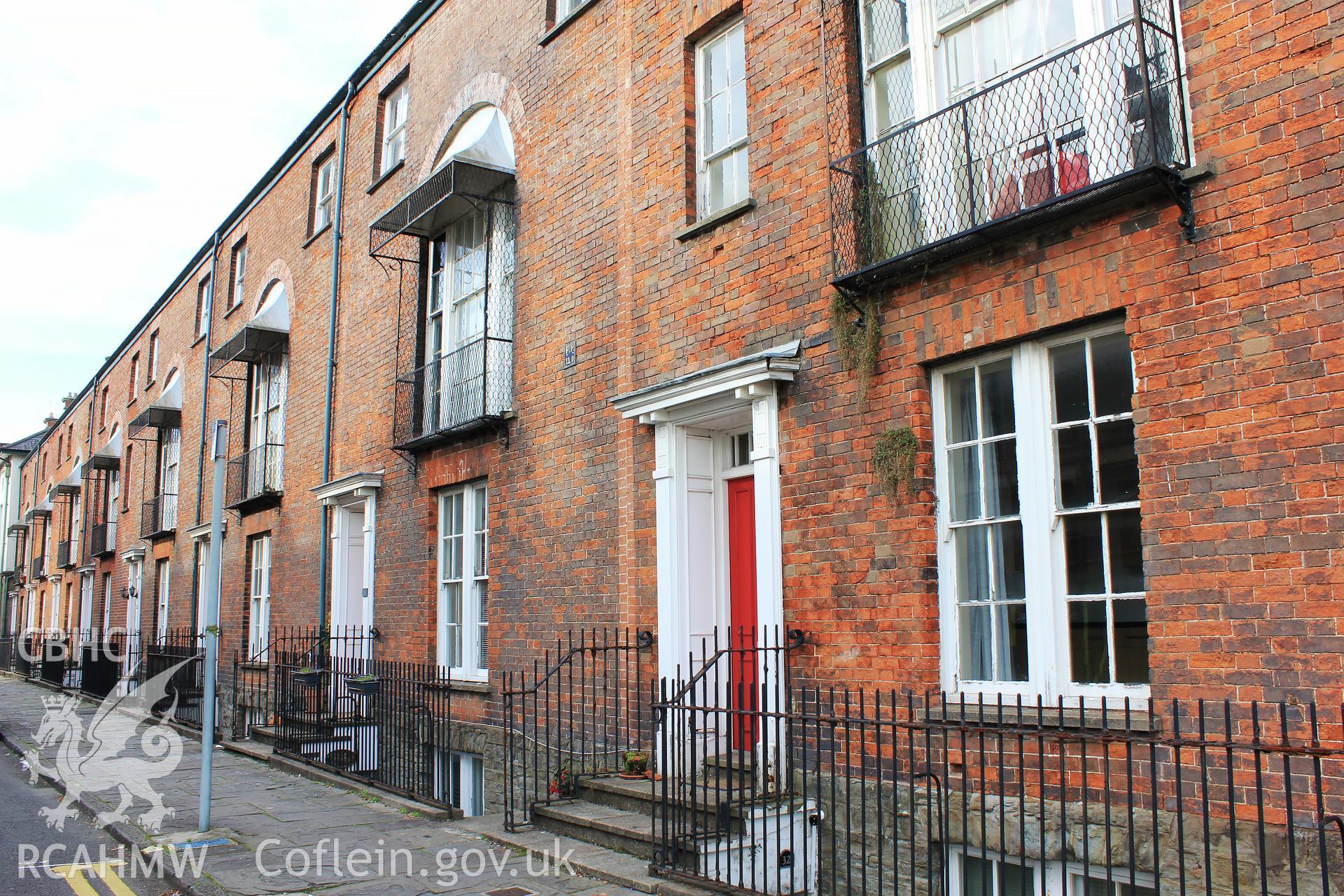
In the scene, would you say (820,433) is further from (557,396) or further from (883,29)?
(557,396)

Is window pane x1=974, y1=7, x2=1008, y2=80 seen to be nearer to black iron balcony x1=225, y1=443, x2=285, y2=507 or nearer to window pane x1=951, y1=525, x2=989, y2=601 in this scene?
window pane x1=951, y1=525, x2=989, y2=601

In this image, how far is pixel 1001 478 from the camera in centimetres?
634

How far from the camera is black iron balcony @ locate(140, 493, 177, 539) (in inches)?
885

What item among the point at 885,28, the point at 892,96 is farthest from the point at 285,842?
the point at 885,28

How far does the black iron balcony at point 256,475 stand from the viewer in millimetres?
16984

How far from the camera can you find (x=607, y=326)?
9.59 m

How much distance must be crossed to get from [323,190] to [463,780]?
10268mm

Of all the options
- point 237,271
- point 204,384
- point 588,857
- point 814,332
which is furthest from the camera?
point 204,384

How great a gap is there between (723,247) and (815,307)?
123cm

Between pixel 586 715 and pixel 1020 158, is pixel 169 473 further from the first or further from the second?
pixel 1020 158

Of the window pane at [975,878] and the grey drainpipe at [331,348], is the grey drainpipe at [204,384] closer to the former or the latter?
the grey drainpipe at [331,348]

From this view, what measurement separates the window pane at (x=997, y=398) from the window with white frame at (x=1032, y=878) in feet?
8.09

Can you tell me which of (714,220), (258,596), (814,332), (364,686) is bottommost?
(364,686)

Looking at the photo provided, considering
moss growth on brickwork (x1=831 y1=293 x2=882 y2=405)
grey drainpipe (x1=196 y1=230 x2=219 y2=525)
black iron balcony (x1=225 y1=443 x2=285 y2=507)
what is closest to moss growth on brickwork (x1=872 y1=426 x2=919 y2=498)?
moss growth on brickwork (x1=831 y1=293 x2=882 y2=405)
